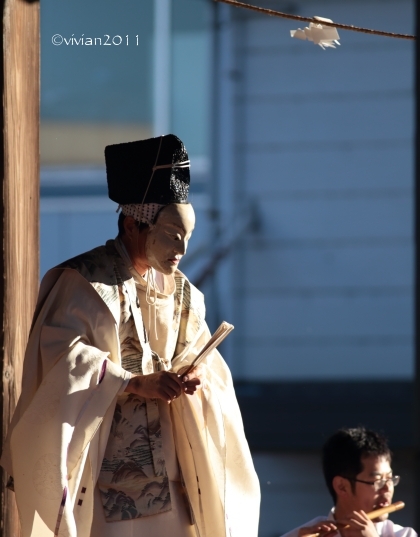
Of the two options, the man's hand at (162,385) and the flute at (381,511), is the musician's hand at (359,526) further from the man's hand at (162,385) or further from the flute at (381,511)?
the man's hand at (162,385)

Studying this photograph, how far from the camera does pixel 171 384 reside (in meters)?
2.22

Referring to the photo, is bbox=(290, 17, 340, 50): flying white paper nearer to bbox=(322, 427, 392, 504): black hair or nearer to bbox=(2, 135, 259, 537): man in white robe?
bbox=(2, 135, 259, 537): man in white robe

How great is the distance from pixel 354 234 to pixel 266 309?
31.2 inches

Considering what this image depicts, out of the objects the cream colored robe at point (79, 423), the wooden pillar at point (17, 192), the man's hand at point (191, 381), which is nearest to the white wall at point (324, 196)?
the wooden pillar at point (17, 192)

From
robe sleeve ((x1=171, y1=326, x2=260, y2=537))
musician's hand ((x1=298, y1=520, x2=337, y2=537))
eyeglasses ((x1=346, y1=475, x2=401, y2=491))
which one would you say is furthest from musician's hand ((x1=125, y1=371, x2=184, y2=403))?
eyeglasses ((x1=346, y1=475, x2=401, y2=491))

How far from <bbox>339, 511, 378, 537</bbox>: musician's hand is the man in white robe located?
31 centimetres

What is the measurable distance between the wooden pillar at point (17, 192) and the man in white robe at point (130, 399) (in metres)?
0.27

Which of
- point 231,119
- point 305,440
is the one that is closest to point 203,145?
point 231,119

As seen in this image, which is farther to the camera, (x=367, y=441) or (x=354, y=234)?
(x=354, y=234)

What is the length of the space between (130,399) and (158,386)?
16cm

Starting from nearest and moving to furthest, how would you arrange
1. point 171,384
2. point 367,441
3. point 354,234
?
point 171,384 < point 367,441 < point 354,234

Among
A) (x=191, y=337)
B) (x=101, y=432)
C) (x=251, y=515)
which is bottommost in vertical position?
(x=251, y=515)

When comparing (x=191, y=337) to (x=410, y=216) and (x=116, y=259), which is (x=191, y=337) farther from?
(x=410, y=216)

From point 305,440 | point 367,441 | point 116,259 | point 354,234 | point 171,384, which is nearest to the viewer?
point 171,384
